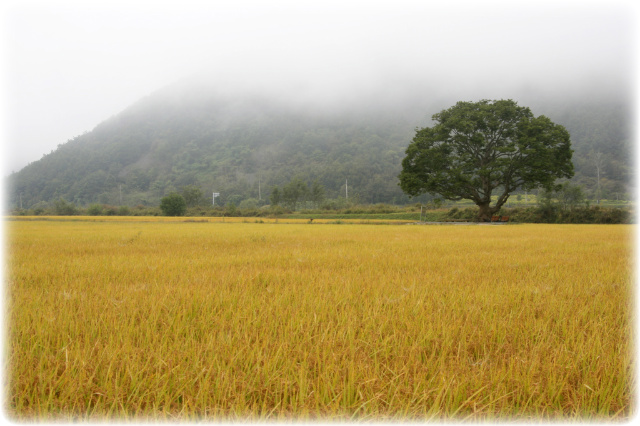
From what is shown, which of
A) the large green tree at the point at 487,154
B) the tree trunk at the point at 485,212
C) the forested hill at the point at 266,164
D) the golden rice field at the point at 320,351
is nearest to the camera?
the golden rice field at the point at 320,351

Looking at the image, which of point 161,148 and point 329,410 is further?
point 161,148

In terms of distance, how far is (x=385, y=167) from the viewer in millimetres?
121000

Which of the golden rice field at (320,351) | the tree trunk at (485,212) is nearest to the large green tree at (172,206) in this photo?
the tree trunk at (485,212)

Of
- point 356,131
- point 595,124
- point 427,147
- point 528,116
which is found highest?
point 356,131

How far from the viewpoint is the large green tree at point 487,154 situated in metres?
27.7

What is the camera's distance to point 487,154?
30047 mm

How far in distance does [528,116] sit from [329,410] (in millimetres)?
36209

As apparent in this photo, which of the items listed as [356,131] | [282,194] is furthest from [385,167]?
[356,131]

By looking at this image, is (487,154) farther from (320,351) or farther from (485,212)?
(320,351)

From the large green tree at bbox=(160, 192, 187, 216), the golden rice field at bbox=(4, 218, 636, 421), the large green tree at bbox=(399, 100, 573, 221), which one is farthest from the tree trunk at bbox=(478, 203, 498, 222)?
the large green tree at bbox=(160, 192, 187, 216)

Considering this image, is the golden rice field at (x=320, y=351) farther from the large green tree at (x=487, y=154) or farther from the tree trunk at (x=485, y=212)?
the tree trunk at (x=485, y=212)

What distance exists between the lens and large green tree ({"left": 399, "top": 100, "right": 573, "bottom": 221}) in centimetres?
2773

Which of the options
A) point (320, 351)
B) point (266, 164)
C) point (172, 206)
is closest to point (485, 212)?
point (320, 351)

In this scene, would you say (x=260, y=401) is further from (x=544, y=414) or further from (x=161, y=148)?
Result: (x=161, y=148)
